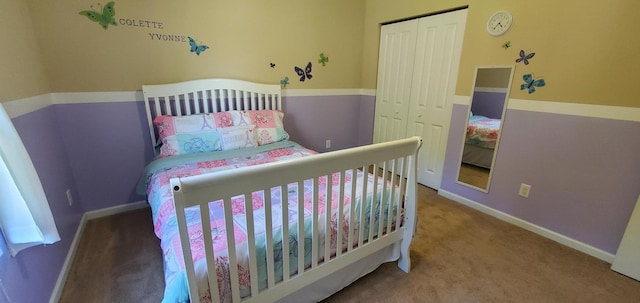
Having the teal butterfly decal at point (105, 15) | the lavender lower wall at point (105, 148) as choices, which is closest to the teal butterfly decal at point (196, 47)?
the teal butterfly decal at point (105, 15)

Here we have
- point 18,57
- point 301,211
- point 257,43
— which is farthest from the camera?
point 257,43

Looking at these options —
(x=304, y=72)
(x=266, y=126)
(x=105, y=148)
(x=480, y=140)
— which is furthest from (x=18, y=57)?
(x=480, y=140)

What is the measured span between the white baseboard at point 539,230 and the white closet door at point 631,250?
0.11 m

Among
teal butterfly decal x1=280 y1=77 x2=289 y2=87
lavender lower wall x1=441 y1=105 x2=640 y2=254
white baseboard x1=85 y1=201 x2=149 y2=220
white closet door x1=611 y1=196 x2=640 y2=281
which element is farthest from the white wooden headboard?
white closet door x1=611 y1=196 x2=640 y2=281

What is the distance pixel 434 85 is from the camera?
108 inches

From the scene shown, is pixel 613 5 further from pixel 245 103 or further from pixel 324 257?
pixel 245 103

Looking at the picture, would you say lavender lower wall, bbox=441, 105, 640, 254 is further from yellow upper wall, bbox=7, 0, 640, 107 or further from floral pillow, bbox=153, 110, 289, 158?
floral pillow, bbox=153, 110, 289, 158

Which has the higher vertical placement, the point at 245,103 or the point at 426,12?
the point at 426,12

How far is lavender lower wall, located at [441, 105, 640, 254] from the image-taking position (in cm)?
178

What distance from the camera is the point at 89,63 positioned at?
2.04 meters

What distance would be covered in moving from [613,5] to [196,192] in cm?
260

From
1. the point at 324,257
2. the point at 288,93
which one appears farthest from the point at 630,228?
the point at 288,93

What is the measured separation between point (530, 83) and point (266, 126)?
2.19 meters

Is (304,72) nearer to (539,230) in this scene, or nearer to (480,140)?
(480,140)
